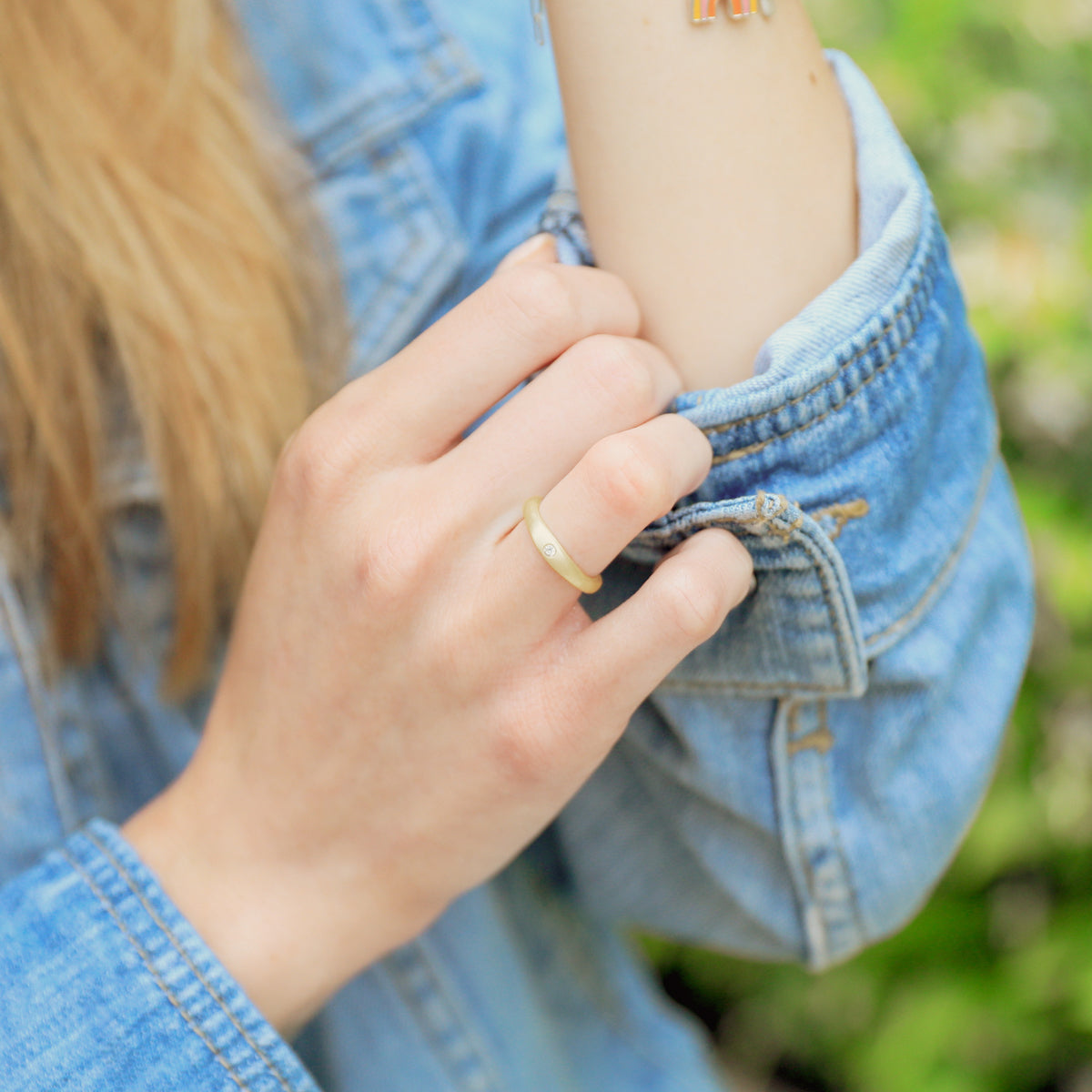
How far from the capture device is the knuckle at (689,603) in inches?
18.3

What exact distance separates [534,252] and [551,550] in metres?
0.20

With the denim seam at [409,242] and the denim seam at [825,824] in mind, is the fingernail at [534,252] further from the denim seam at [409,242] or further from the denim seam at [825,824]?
the denim seam at [825,824]

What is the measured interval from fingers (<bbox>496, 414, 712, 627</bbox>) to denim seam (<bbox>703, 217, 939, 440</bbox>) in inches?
1.5

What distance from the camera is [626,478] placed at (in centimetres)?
45

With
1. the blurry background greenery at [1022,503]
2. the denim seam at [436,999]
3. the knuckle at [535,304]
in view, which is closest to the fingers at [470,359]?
the knuckle at [535,304]

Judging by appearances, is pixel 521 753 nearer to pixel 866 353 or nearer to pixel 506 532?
pixel 506 532

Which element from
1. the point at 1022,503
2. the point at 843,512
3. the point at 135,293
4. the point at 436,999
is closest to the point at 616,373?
the point at 843,512

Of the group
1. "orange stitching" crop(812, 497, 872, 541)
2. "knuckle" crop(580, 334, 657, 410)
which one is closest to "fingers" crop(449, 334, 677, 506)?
"knuckle" crop(580, 334, 657, 410)

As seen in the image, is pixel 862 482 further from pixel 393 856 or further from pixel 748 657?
pixel 393 856

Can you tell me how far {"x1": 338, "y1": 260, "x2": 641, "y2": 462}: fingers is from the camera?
Answer: 1.61 ft

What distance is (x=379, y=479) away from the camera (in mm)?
504

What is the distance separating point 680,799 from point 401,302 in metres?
0.42

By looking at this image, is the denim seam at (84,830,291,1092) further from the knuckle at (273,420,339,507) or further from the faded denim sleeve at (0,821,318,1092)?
the knuckle at (273,420,339,507)

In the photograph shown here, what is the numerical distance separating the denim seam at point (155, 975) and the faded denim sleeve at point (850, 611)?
1.00ft
